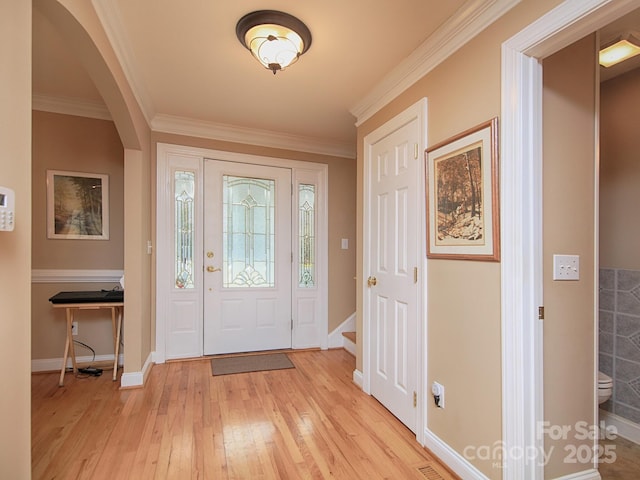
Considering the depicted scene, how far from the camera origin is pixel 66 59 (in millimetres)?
2268

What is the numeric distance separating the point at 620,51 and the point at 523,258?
1553mm

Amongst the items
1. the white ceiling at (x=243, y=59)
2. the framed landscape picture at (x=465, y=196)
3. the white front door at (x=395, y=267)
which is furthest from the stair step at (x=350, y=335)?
the white ceiling at (x=243, y=59)

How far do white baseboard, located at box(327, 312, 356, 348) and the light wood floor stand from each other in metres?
0.89

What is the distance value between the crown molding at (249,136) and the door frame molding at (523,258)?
2.53 metres

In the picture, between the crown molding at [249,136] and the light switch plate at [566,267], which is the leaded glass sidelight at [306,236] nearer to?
the crown molding at [249,136]

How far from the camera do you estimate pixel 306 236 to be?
12.5ft

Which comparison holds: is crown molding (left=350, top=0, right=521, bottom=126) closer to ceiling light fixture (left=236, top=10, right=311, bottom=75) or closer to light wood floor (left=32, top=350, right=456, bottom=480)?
ceiling light fixture (left=236, top=10, right=311, bottom=75)

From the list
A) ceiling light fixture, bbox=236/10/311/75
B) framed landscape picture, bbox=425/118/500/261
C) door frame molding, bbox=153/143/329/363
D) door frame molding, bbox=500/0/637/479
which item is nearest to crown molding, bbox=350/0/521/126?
door frame molding, bbox=500/0/637/479

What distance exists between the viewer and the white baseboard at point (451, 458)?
62.7 inches

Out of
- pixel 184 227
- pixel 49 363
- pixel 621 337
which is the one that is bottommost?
pixel 49 363

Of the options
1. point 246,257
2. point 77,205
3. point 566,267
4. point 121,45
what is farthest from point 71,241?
point 566,267

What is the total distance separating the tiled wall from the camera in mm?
2049

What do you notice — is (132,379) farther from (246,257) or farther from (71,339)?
(246,257)

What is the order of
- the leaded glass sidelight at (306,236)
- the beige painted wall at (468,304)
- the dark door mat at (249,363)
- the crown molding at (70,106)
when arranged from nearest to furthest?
the beige painted wall at (468,304), the crown molding at (70,106), the dark door mat at (249,363), the leaded glass sidelight at (306,236)
